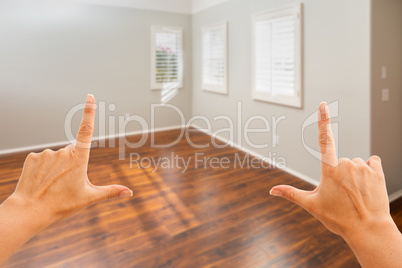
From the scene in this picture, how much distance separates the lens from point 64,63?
480 centimetres

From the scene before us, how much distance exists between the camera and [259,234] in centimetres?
224

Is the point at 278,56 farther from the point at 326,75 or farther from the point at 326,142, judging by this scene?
the point at 326,142

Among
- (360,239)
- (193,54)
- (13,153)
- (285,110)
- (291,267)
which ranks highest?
(193,54)

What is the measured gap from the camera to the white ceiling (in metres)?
5.03

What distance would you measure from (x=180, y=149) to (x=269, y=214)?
2.41m

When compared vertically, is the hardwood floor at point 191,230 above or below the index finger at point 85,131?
below

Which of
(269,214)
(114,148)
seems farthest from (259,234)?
(114,148)

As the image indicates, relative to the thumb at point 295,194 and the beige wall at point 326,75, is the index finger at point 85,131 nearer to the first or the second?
the thumb at point 295,194

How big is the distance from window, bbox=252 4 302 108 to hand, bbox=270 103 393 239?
293cm

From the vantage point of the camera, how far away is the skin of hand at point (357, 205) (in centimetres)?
47

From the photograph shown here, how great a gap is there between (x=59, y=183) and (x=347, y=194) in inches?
22.0

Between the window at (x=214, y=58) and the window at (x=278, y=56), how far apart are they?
0.93 m

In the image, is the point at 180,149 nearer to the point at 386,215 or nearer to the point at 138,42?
the point at 138,42

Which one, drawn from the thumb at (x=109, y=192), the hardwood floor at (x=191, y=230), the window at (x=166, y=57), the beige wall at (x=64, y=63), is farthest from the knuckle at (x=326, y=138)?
the window at (x=166, y=57)
